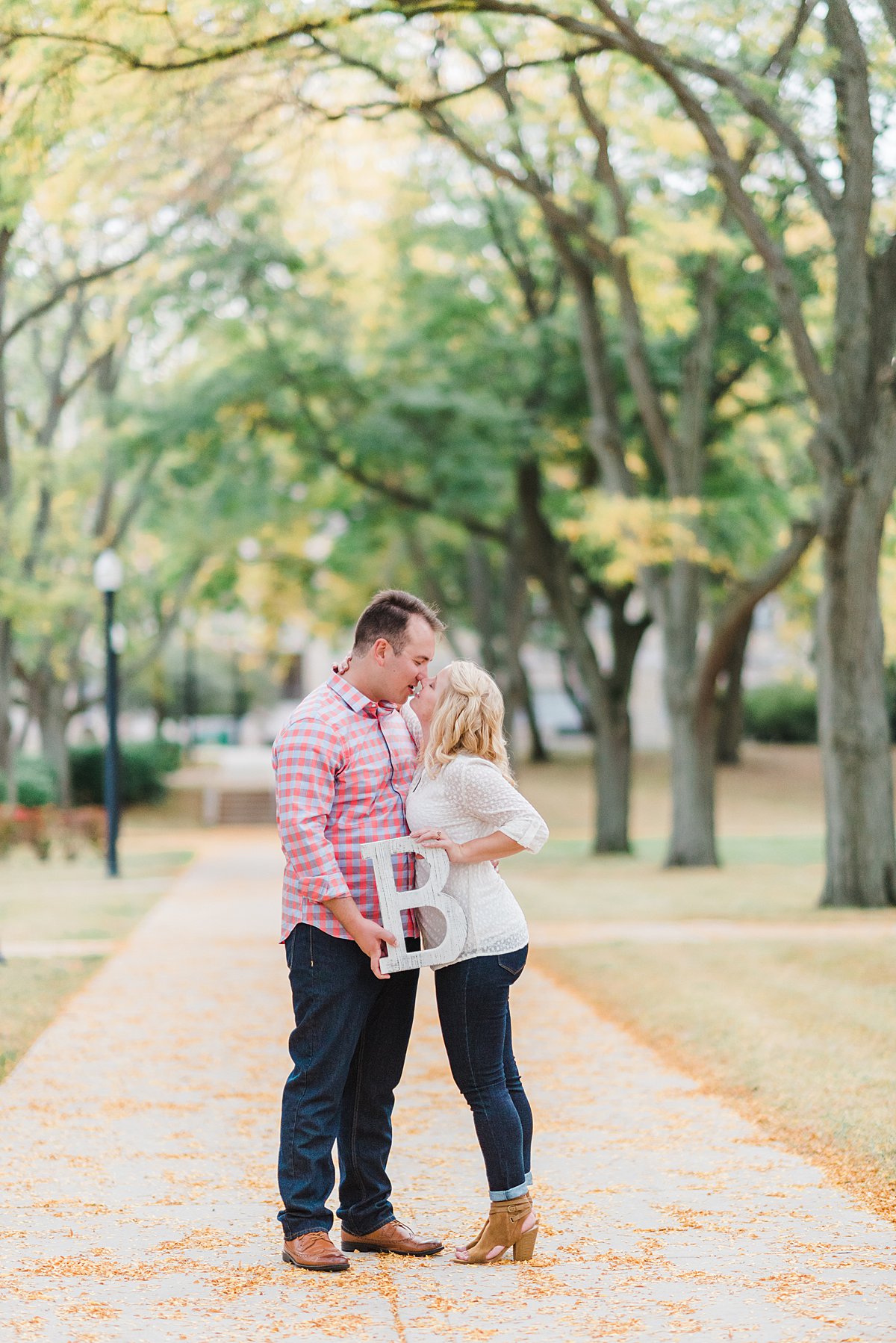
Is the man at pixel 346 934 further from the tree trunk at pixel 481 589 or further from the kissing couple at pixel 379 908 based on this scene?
the tree trunk at pixel 481 589

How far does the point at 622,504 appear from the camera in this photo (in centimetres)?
1817

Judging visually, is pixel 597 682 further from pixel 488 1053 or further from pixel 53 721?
pixel 488 1053

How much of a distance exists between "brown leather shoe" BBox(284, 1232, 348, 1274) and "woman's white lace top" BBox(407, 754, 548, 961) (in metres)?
0.90

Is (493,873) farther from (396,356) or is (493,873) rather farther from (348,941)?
(396,356)

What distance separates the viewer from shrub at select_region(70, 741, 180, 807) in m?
36.8

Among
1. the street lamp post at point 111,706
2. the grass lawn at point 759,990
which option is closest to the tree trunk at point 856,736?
the grass lawn at point 759,990

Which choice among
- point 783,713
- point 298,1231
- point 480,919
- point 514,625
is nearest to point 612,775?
point 514,625

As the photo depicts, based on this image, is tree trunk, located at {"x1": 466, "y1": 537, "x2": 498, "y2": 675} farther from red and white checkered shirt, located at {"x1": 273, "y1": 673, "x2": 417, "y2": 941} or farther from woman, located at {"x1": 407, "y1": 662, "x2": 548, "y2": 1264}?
woman, located at {"x1": 407, "y1": 662, "x2": 548, "y2": 1264}

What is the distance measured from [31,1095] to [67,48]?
20.8 ft

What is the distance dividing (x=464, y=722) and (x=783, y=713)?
→ 1761 inches

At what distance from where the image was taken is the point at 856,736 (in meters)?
13.8

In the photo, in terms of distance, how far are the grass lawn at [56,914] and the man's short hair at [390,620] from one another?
3.84 metres

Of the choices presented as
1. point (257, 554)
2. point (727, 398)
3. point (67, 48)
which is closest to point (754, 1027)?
point (67, 48)

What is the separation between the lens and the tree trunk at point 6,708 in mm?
23938
